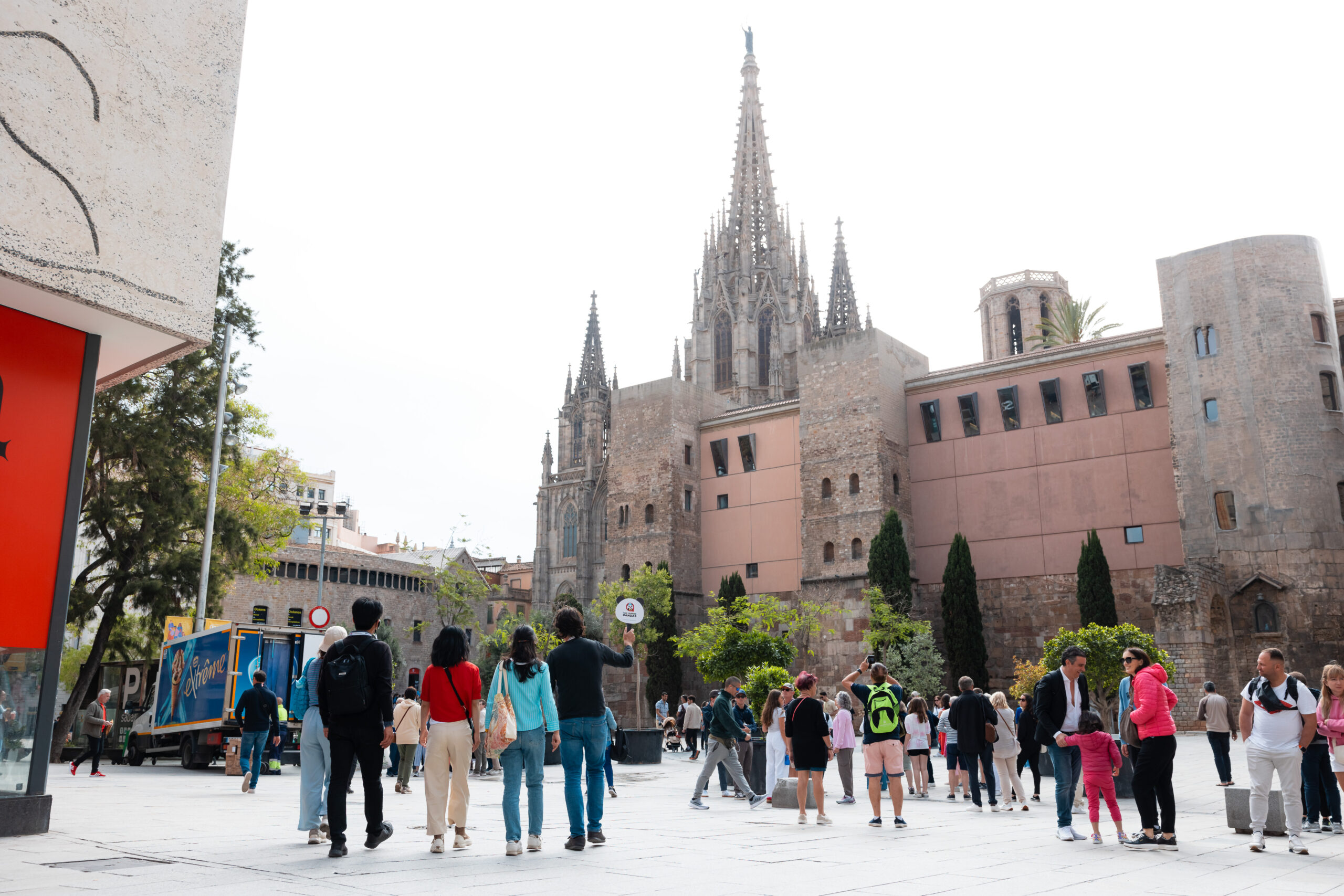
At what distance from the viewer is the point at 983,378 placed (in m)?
32.9

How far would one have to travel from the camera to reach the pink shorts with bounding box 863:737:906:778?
928 cm

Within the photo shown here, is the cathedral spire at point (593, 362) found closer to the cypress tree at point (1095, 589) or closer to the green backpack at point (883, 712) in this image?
the cypress tree at point (1095, 589)

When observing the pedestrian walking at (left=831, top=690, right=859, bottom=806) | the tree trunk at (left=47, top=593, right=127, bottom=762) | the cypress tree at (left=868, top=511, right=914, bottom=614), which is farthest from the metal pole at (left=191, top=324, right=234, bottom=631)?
the cypress tree at (left=868, top=511, right=914, bottom=614)

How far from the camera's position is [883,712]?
9344 millimetres

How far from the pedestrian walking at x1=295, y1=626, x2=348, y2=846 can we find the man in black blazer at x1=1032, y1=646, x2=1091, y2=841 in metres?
5.60

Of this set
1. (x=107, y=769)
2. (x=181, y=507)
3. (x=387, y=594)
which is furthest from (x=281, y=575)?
(x=107, y=769)

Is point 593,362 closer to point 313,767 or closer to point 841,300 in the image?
point 841,300

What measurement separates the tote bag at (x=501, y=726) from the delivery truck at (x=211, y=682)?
10837mm

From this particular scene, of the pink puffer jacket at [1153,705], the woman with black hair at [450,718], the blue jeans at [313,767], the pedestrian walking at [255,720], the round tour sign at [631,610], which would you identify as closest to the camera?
the woman with black hair at [450,718]

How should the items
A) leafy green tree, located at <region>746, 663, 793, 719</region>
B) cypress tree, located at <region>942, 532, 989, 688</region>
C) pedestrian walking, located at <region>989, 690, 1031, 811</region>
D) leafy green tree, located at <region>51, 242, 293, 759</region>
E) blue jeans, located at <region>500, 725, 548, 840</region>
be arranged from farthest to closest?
cypress tree, located at <region>942, 532, 989, 688</region>, leafy green tree, located at <region>51, 242, 293, 759</region>, leafy green tree, located at <region>746, 663, 793, 719</region>, pedestrian walking, located at <region>989, 690, 1031, 811</region>, blue jeans, located at <region>500, 725, 548, 840</region>

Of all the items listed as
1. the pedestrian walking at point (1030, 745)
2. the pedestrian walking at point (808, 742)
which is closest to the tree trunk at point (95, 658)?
the pedestrian walking at point (808, 742)

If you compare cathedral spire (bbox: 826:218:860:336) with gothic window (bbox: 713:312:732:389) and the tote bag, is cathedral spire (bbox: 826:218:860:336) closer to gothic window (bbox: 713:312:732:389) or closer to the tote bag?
gothic window (bbox: 713:312:732:389)

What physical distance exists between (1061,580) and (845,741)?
67.6 feet

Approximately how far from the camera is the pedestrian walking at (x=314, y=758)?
693 cm
